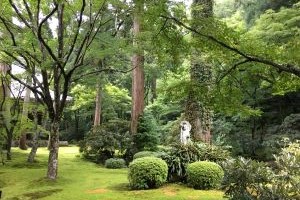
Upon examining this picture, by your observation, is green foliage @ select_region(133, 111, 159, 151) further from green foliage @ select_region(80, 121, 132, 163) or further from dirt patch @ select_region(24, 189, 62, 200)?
dirt patch @ select_region(24, 189, 62, 200)

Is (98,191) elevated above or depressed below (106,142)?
below

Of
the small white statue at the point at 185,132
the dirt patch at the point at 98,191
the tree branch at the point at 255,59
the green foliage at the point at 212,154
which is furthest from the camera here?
the small white statue at the point at 185,132

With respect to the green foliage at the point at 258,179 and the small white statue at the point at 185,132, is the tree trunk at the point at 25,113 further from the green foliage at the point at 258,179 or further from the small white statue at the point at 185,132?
the green foliage at the point at 258,179

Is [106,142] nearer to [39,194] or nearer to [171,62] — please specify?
[39,194]

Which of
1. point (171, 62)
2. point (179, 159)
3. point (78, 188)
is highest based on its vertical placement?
point (171, 62)

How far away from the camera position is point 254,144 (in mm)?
17609

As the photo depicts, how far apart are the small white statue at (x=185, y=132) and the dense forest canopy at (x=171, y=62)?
843mm

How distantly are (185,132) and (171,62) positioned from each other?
3.89 meters

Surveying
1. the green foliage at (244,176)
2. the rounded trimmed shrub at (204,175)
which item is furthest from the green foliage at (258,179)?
the rounded trimmed shrub at (204,175)

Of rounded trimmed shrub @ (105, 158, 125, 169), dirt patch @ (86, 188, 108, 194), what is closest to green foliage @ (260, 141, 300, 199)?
dirt patch @ (86, 188, 108, 194)

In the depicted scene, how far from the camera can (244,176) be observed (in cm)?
651

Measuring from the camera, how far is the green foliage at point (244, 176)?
6461 millimetres

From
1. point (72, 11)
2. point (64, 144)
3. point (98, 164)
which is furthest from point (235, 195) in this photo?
point (64, 144)

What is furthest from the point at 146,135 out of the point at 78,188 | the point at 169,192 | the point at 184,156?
the point at 169,192
